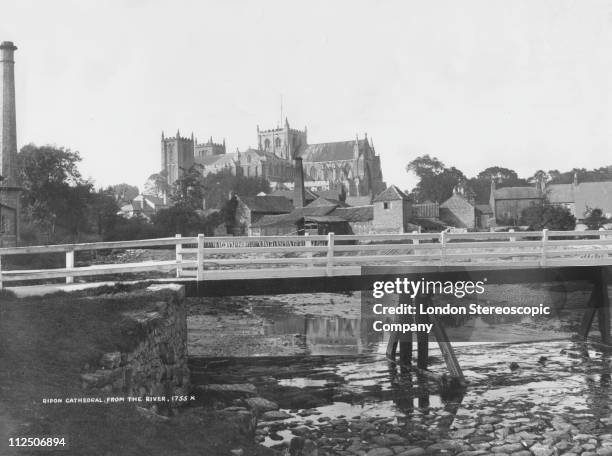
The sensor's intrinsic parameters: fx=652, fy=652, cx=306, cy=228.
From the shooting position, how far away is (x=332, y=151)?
7126 inches

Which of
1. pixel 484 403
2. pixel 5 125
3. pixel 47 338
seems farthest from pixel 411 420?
pixel 5 125

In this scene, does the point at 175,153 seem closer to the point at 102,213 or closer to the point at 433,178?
the point at 433,178

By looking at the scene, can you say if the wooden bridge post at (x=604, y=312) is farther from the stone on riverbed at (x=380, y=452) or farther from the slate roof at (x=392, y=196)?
the slate roof at (x=392, y=196)

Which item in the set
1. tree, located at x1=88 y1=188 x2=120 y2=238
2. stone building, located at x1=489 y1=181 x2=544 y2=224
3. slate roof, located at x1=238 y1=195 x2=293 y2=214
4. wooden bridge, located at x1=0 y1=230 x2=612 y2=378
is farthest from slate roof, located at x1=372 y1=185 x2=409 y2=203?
wooden bridge, located at x1=0 y1=230 x2=612 y2=378

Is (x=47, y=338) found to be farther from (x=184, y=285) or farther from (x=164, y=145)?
(x=164, y=145)

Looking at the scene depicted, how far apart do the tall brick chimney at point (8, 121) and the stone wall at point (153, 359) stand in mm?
26545

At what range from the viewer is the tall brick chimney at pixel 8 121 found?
35.8 meters

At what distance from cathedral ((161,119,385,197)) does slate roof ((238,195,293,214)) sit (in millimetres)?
79634

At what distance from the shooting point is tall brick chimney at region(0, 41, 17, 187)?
3578 centimetres

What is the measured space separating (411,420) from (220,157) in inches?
7237

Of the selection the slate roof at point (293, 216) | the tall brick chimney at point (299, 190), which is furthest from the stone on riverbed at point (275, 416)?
the tall brick chimney at point (299, 190)

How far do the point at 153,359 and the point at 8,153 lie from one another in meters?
29.2

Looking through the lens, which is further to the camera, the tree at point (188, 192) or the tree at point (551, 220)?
the tree at point (188, 192)

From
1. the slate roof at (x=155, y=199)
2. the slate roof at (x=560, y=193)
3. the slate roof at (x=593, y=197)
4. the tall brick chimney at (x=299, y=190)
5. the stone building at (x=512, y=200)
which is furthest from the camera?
the slate roof at (x=155, y=199)
